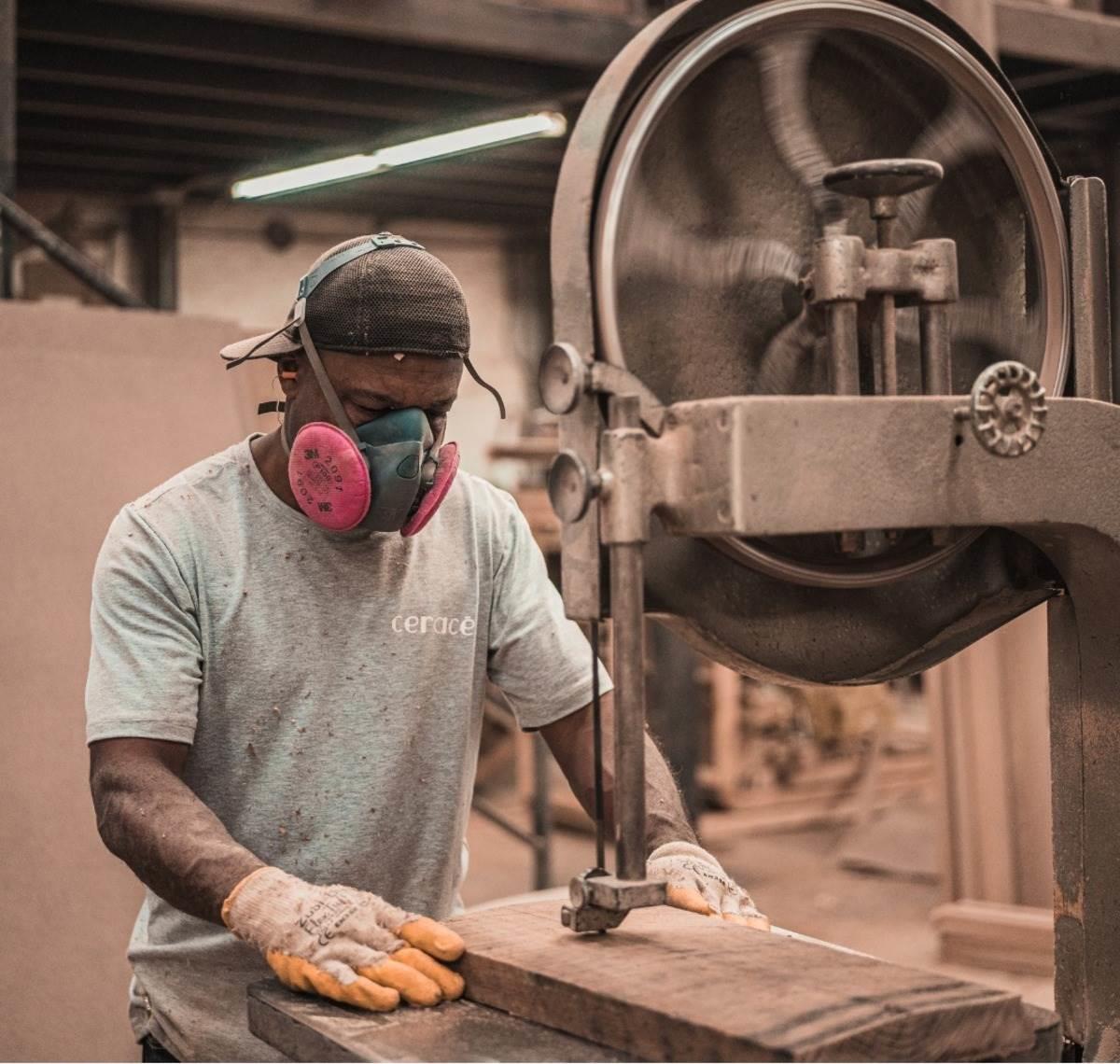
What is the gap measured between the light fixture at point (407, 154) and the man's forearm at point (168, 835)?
3633 millimetres

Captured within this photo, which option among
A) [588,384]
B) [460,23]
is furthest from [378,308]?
A: [460,23]

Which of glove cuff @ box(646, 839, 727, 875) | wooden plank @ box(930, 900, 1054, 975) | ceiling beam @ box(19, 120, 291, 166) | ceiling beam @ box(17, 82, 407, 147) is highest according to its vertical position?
ceiling beam @ box(19, 120, 291, 166)

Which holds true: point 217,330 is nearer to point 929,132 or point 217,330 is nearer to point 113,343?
point 113,343

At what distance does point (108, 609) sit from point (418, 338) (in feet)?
1.55

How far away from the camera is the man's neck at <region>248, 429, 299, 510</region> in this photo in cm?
180

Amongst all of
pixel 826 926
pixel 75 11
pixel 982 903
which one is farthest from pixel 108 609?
pixel 826 926

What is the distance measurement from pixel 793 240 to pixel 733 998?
68 centimetres

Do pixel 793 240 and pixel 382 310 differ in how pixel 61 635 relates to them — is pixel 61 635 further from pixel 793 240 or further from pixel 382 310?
pixel 793 240

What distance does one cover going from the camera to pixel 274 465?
5.96 feet

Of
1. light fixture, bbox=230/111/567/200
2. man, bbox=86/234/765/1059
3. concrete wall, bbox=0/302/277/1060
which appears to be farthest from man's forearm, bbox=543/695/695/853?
light fixture, bbox=230/111/567/200

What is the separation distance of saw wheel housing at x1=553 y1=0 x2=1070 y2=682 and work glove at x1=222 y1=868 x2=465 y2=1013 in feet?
1.33

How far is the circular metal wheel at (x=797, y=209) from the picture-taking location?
1.29 metres

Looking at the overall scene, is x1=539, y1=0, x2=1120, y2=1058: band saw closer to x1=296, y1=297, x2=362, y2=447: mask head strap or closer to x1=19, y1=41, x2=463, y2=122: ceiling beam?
x1=296, y1=297, x2=362, y2=447: mask head strap

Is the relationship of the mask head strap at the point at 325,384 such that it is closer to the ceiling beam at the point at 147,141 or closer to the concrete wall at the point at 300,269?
the ceiling beam at the point at 147,141
